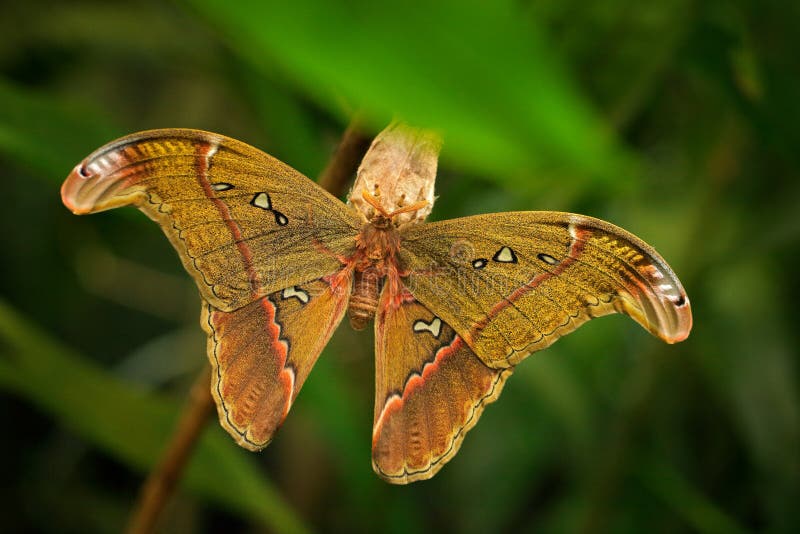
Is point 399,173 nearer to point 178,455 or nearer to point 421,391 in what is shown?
point 421,391

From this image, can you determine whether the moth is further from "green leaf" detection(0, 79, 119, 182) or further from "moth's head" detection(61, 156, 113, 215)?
"green leaf" detection(0, 79, 119, 182)

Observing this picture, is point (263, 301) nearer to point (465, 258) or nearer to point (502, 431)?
point (465, 258)

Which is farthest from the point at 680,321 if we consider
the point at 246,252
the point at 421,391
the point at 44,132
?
the point at 44,132

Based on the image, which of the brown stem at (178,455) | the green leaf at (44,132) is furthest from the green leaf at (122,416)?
the green leaf at (44,132)

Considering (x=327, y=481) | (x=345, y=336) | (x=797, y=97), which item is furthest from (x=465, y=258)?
(x=327, y=481)

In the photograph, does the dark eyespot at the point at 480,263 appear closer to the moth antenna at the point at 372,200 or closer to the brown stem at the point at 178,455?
the moth antenna at the point at 372,200

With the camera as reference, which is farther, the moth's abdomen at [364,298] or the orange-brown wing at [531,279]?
the moth's abdomen at [364,298]
